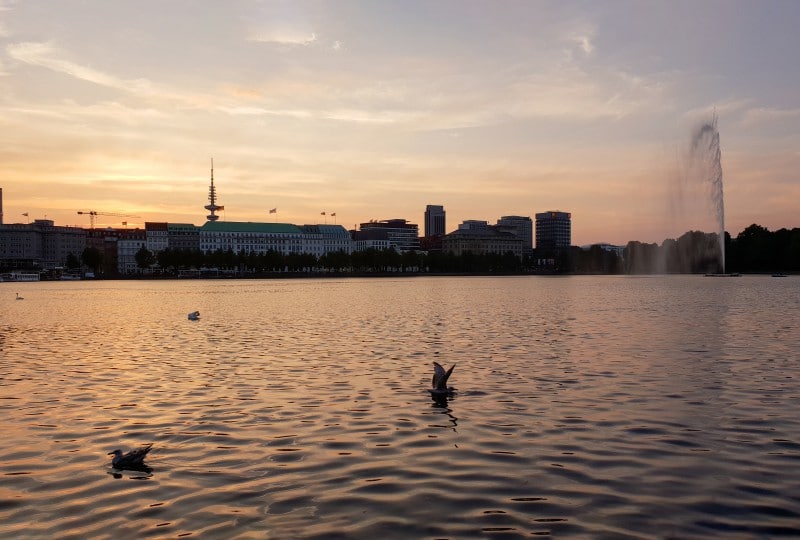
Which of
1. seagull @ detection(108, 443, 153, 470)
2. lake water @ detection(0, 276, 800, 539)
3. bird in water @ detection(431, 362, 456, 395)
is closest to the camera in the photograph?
lake water @ detection(0, 276, 800, 539)

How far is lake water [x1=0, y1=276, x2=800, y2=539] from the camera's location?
10.7m

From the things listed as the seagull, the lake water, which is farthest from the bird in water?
the seagull

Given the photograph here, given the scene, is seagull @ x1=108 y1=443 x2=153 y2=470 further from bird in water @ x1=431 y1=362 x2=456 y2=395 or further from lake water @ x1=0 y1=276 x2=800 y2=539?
bird in water @ x1=431 y1=362 x2=456 y2=395

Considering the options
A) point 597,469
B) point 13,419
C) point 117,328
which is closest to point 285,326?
point 117,328

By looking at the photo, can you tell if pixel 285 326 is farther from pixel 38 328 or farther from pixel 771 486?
pixel 771 486

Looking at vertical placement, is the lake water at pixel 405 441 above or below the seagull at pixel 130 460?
below

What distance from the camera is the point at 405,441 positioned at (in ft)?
50.0

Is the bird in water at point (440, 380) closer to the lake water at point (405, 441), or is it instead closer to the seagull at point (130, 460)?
the lake water at point (405, 441)

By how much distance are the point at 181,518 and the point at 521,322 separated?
38.9 m

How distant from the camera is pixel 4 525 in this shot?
1047 cm

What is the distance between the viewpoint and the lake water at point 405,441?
1069 cm

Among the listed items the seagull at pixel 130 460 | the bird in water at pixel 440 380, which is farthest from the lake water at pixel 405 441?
the bird in water at pixel 440 380

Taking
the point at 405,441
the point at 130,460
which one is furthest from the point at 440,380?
the point at 130,460

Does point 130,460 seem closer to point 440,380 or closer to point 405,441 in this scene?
point 405,441
